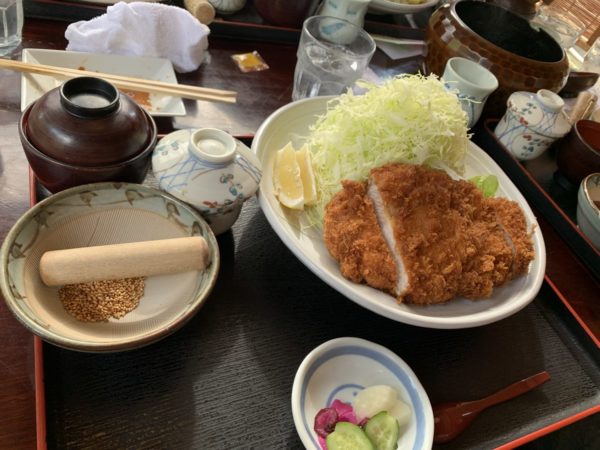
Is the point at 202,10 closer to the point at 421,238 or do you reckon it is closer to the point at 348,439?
the point at 421,238

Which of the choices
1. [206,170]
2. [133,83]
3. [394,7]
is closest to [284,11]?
[394,7]

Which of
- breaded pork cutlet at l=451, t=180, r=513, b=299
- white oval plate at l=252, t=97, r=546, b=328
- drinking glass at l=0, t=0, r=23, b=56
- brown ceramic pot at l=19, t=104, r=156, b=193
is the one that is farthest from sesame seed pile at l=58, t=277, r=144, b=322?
drinking glass at l=0, t=0, r=23, b=56

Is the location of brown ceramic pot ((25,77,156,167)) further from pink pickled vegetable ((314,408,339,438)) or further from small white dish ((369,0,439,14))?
small white dish ((369,0,439,14))

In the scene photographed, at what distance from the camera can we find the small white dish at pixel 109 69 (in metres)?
1.79

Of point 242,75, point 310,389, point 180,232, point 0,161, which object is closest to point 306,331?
point 310,389

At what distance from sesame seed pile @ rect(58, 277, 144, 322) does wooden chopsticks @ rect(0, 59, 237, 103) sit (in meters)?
0.86

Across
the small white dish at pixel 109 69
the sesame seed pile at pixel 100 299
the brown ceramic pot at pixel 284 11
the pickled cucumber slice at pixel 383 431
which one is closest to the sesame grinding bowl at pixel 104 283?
the sesame seed pile at pixel 100 299

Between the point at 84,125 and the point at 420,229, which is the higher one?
the point at 84,125

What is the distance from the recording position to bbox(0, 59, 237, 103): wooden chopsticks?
171cm

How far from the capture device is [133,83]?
1.81m

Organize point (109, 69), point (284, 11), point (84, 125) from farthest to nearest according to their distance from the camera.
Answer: point (284, 11), point (109, 69), point (84, 125)

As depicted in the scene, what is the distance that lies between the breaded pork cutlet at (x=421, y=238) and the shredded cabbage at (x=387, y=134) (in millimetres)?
106

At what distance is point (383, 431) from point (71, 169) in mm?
1056

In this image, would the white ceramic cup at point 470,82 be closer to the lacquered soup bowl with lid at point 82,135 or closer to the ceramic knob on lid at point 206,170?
the ceramic knob on lid at point 206,170
